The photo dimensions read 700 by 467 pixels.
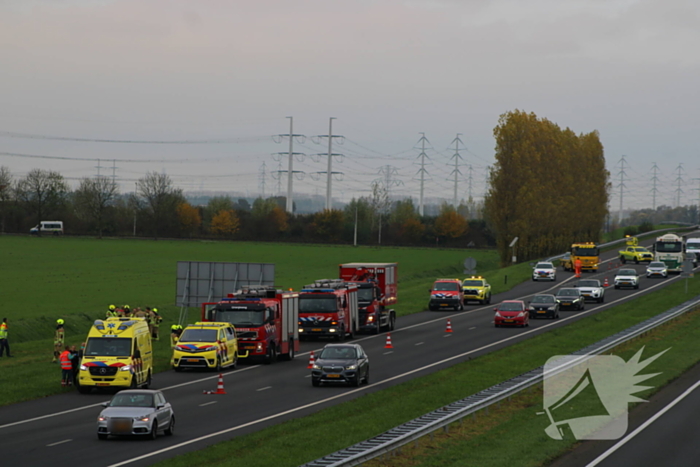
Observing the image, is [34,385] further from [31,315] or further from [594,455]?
[31,315]

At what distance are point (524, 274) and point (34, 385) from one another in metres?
60.4

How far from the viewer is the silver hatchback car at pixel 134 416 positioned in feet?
69.4

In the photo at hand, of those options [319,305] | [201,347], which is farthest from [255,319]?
[319,305]

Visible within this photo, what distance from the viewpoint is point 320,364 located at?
101ft

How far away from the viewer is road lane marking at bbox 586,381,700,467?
62.4 feet

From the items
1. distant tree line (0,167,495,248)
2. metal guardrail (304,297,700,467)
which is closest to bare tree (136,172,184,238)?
distant tree line (0,167,495,248)

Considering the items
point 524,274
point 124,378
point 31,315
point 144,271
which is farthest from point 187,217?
point 124,378

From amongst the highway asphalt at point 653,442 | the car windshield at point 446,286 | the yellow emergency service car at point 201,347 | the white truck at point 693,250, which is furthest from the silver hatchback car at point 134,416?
the white truck at point 693,250

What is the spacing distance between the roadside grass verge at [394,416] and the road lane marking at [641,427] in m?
1.09

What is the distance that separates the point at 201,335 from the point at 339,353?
614cm

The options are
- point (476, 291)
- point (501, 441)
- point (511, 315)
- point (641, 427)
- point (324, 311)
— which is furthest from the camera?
point (476, 291)

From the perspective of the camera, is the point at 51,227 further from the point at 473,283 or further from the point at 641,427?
the point at 641,427

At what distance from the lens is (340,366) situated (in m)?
30.5

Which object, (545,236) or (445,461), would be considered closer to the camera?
(445,461)
